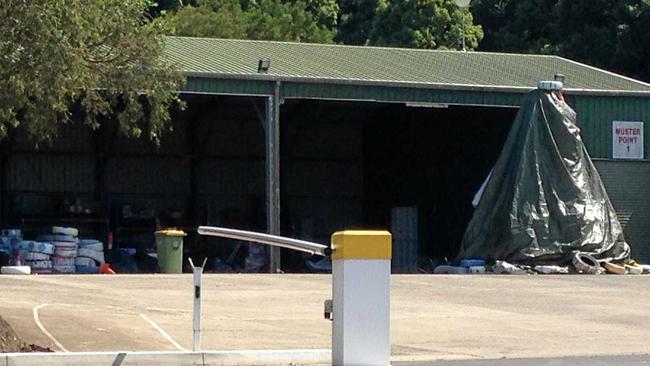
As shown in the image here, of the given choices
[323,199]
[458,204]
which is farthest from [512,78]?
[323,199]

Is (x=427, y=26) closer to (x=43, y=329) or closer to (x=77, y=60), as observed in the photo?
(x=43, y=329)

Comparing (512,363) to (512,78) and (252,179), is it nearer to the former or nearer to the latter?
(512,78)

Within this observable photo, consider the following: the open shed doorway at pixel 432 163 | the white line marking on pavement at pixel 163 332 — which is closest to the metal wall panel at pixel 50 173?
the open shed doorway at pixel 432 163

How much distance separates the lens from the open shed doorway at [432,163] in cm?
3903

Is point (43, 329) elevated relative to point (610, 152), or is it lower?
lower

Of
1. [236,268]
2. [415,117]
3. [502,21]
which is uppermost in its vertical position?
[502,21]

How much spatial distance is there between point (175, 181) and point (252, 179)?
262 centimetres

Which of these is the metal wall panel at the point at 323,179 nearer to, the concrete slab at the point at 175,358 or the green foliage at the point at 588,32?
the green foliage at the point at 588,32

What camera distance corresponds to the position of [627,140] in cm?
3594

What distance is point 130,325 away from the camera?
17547 mm

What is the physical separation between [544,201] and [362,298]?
68.1 ft

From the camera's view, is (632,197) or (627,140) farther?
(627,140)

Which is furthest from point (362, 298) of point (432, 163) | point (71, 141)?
point (71, 141)

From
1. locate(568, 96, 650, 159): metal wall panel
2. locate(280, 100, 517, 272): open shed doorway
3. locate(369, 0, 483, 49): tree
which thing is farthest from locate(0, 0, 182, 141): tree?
locate(369, 0, 483, 49): tree
